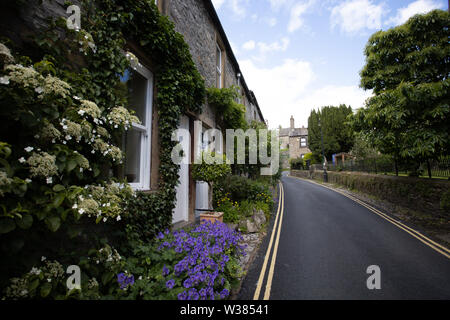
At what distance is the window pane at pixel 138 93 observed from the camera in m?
4.03

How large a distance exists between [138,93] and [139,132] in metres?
0.82

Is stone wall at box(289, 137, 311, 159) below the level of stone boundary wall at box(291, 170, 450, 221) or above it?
above

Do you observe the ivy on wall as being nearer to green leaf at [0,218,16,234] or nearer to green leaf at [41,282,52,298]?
green leaf at [0,218,16,234]

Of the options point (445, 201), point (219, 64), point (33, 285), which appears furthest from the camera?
point (219, 64)

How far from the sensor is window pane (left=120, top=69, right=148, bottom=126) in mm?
4031

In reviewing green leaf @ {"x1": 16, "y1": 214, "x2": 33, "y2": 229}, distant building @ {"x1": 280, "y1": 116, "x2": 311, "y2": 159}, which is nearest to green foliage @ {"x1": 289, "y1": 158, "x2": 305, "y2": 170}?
distant building @ {"x1": 280, "y1": 116, "x2": 311, "y2": 159}

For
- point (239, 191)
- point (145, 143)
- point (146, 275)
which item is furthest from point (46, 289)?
point (239, 191)

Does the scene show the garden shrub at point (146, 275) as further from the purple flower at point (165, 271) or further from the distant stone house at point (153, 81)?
the distant stone house at point (153, 81)

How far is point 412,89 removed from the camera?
704 cm

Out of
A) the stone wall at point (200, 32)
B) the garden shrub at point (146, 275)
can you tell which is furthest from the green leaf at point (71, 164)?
the stone wall at point (200, 32)

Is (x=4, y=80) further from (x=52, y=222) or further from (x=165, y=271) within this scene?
(x=165, y=271)

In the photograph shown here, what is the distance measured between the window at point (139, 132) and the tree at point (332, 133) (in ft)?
92.7

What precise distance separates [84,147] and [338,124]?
32.5m
